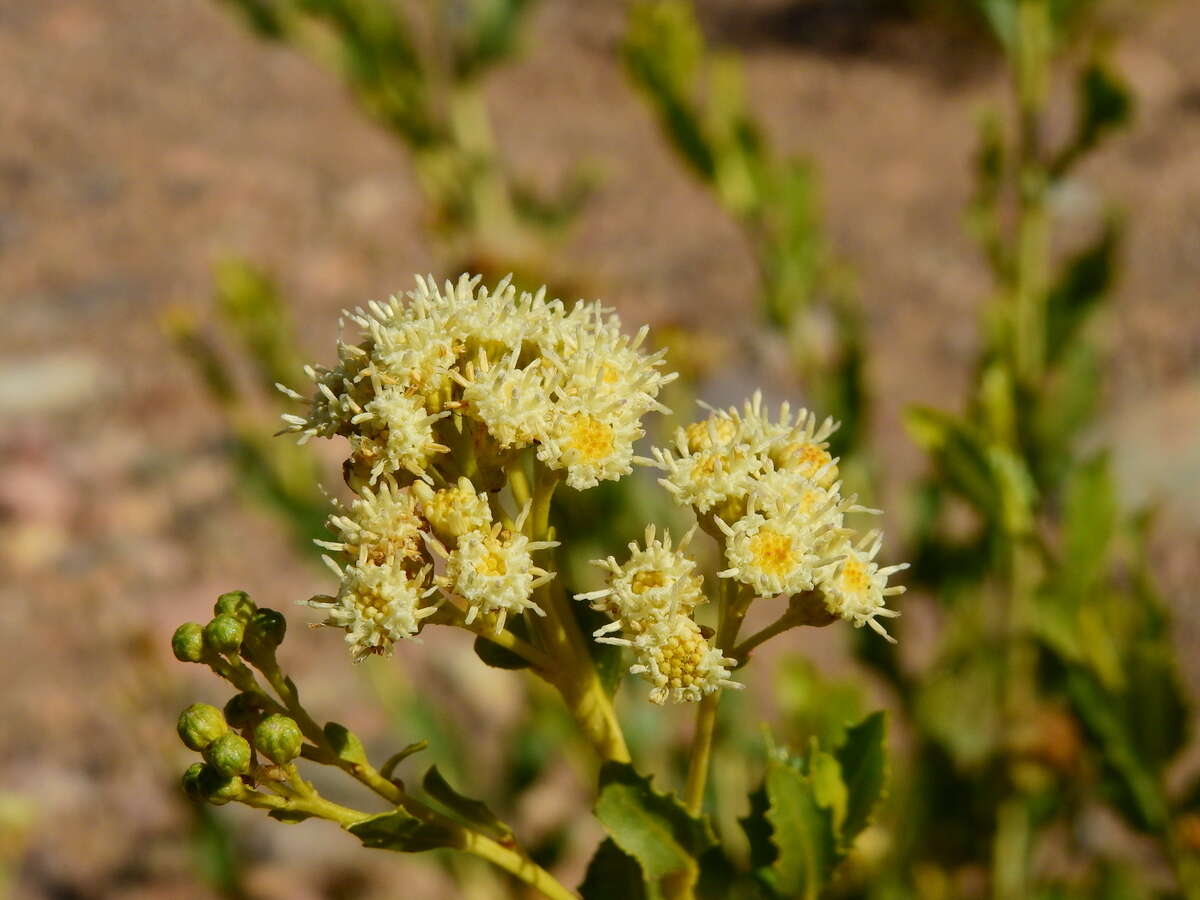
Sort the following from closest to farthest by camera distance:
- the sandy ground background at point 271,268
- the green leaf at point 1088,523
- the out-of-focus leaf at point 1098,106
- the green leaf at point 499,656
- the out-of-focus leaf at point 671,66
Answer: the green leaf at point 499,656, the green leaf at point 1088,523, the out-of-focus leaf at point 1098,106, the out-of-focus leaf at point 671,66, the sandy ground background at point 271,268

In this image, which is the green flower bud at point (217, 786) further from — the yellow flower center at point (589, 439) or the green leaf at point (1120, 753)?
the green leaf at point (1120, 753)

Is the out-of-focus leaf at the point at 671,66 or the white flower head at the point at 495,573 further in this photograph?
the out-of-focus leaf at the point at 671,66

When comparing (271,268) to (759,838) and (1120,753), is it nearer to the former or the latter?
(1120,753)

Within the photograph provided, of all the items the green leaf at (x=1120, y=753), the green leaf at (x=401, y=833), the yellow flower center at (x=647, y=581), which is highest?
the green leaf at (x=1120, y=753)

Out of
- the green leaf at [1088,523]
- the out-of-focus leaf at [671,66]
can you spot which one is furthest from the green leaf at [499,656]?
the out-of-focus leaf at [671,66]

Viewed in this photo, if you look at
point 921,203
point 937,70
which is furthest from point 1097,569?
point 937,70

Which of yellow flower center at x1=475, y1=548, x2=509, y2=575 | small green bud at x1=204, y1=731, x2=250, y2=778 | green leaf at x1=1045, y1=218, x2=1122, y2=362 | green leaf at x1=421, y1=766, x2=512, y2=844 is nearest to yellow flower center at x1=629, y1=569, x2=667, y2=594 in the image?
yellow flower center at x1=475, y1=548, x2=509, y2=575

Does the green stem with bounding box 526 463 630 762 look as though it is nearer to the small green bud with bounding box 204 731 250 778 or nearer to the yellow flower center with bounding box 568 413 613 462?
the yellow flower center with bounding box 568 413 613 462

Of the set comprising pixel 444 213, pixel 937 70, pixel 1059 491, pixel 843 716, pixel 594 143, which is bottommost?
pixel 843 716

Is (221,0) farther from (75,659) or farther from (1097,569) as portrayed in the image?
(1097,569)
